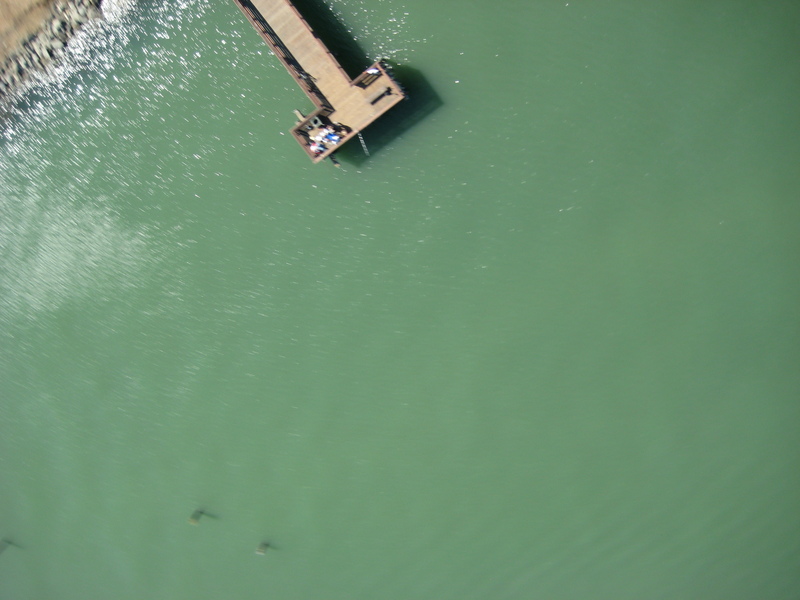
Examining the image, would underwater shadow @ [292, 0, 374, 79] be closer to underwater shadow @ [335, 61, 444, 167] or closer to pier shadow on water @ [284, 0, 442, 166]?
pier shadow on water @ [284, 0, 442, 166]

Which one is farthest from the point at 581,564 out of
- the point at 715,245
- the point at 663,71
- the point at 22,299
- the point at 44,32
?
the point at 44,32

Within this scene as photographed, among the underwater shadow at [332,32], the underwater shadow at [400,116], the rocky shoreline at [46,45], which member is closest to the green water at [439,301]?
the underwater shadow at [400,116]

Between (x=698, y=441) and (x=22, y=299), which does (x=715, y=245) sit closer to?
(x=698, y=441)

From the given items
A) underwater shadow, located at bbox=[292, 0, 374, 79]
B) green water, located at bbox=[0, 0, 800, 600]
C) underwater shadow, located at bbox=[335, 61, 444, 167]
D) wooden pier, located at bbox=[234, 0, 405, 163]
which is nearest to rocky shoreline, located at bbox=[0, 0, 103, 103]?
green water, located at bbox=[0, 0, 800, 600]

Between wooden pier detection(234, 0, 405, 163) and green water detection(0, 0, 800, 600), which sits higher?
wooden pier detection(234, 0, 405, 163)

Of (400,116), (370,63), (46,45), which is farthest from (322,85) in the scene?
(46,45)

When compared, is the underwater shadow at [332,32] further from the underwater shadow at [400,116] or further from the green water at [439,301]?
the underwater shadow at [400,116]
